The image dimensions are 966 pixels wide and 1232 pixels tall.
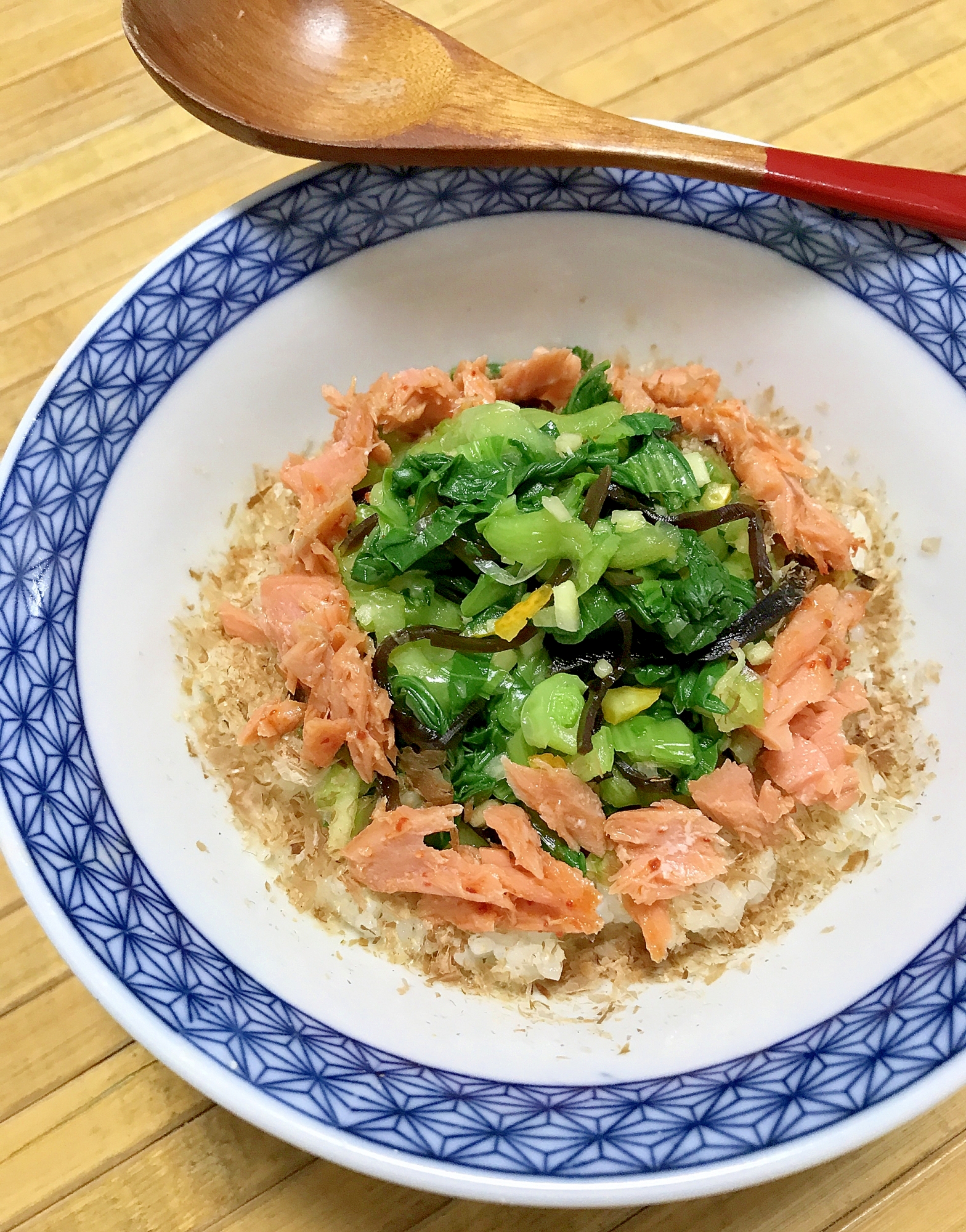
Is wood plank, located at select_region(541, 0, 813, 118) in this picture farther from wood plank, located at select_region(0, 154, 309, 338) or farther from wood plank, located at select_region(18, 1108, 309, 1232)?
wood plank, located at select_region(18, 1108, 309, 1232)

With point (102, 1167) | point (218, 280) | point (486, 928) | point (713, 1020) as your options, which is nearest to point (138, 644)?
point (218, 280)

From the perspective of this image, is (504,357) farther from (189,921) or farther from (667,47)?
(189,921)

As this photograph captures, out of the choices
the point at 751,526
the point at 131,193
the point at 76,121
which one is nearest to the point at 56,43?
the point at 76,121

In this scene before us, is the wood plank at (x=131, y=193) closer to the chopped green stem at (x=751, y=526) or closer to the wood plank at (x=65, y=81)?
the wood plank at (x=65, y=81)

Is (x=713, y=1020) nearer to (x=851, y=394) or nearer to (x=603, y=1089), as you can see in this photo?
(x=603, y=1089)

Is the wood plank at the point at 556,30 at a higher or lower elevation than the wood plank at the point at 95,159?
higher

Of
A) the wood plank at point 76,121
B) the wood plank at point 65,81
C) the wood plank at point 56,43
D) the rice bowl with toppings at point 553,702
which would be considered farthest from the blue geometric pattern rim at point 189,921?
the wood plank at point 56,43
